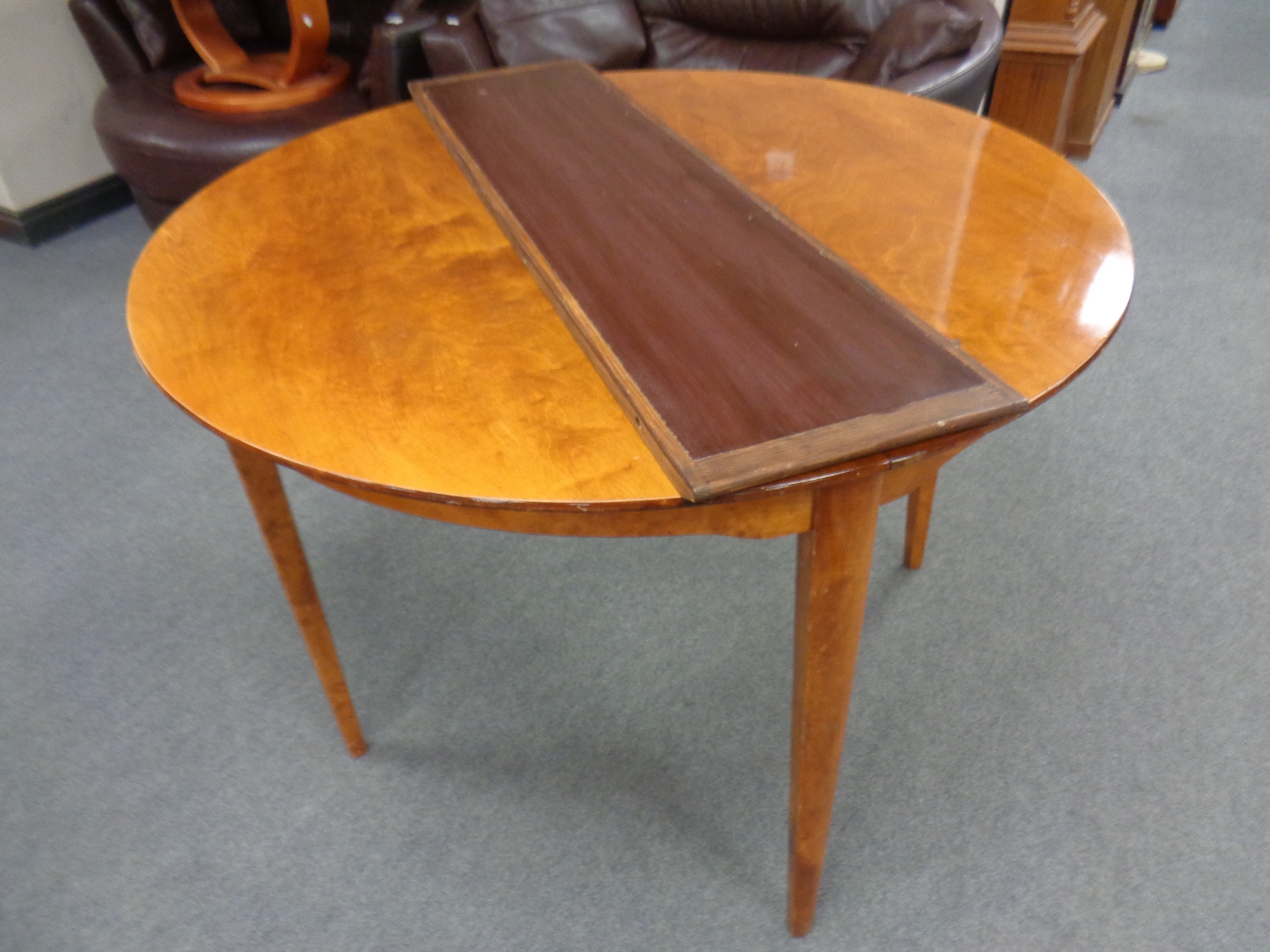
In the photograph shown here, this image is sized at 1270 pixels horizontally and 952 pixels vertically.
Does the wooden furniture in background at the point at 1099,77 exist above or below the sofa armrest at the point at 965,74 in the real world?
below

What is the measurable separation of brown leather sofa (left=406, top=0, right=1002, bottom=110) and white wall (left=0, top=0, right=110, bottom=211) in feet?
4.77

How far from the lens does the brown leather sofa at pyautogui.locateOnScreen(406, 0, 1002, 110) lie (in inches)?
81.9

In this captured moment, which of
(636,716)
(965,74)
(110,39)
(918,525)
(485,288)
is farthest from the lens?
(110,39)

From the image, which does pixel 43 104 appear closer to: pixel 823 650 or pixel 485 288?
pixel 485 288

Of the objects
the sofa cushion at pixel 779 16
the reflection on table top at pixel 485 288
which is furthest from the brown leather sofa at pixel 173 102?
the reflection on table top at pixel 485 288

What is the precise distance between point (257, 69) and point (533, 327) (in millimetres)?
2231

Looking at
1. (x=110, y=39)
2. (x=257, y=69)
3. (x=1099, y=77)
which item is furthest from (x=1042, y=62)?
(x=110, y=39)

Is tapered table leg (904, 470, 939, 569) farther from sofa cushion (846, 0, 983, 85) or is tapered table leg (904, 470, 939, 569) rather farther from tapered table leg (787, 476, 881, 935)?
sofa cushion (846, 0, 983, 85)

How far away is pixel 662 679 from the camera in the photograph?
159cm

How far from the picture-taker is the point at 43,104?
9.70ft

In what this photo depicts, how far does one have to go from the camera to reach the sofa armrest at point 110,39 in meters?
2.82

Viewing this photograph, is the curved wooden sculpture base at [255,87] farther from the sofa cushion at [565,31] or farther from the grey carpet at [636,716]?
the grey carpet at [636,716]

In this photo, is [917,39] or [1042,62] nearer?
[917,39]

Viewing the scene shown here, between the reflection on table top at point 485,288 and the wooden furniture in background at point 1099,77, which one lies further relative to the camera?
the wooden furniture in background at point 1099,77
